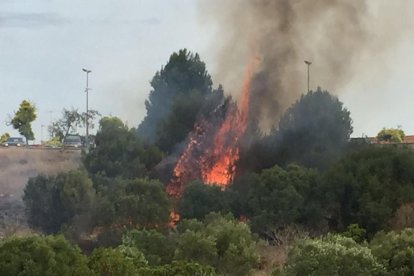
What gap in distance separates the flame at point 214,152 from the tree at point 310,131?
3088 millimetres

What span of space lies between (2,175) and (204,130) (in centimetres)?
2125

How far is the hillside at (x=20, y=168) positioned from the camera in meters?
72.5

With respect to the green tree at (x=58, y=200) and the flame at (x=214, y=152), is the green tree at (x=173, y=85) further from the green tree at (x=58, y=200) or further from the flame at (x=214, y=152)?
the green tree at (x=58, y=200)

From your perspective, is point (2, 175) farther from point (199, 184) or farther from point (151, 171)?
point (199, 184)

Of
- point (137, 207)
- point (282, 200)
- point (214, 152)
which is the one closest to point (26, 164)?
point (214, 152)

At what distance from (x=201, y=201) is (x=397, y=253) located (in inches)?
1025

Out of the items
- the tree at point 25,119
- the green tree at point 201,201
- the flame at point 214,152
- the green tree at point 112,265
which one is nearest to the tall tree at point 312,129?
the flame at point 214,152

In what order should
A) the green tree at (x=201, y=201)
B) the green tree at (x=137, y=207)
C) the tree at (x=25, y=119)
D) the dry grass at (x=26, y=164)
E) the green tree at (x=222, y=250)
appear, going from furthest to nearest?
the tree at (x=25, y=119)
the dry grass at (x=26, y=164)
the green tree at (x=201, y=201)
the green tree at (x=137, y=207)
the green tree at (x=222, y=250)

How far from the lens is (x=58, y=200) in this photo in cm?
6556

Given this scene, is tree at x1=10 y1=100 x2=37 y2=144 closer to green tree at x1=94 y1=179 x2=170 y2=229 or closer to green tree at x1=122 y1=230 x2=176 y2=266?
green tree at x1=94 y1=179 x2=170 y2=229

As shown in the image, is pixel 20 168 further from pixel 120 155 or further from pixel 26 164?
pixel 120 155

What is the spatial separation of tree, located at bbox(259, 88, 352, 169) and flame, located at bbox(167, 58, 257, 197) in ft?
10.1

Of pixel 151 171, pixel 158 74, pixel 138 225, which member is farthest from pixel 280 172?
pixel 158 74

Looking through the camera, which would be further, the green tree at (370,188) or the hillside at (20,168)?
the hillside at (20,168)
